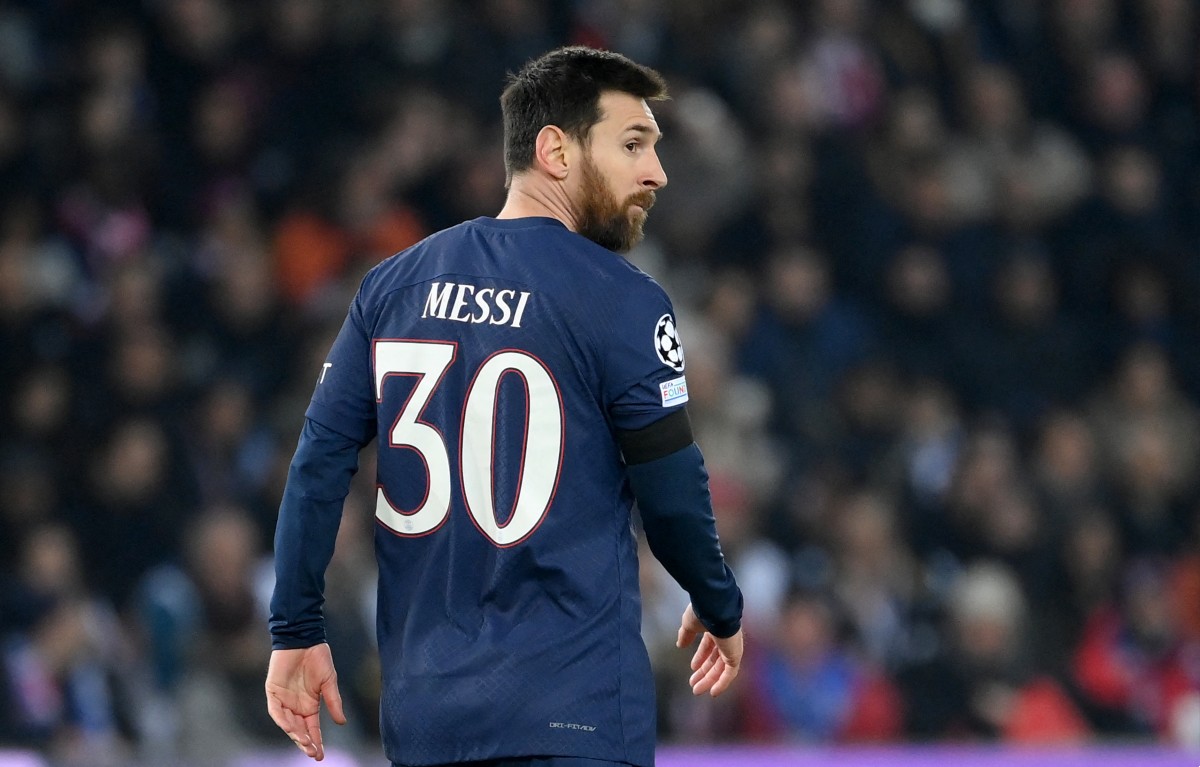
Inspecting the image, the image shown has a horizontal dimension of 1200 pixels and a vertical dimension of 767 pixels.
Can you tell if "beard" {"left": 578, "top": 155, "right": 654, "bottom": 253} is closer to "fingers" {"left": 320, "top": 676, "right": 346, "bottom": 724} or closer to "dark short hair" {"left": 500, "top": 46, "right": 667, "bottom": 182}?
"dark short hair" {"left": 500, "top": 46, "right": 667, "bottom": 182}

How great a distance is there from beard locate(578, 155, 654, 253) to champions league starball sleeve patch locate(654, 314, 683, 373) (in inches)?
7.7

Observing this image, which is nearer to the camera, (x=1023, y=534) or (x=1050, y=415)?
(x=1023, y=534)

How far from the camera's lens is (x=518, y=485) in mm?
2451

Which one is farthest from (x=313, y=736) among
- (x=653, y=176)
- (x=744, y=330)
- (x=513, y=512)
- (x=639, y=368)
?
(x=744, y=330)

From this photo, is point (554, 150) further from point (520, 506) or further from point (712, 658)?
point (712, 658)

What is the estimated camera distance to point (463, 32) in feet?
27.7

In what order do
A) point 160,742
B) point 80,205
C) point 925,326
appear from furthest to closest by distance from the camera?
point 925,326, point 80,205, point 160,742

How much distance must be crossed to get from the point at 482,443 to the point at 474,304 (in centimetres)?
22

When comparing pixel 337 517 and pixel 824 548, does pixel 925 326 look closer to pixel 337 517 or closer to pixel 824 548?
pixel 824 548

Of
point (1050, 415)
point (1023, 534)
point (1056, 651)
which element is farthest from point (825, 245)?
point (1056, 651)

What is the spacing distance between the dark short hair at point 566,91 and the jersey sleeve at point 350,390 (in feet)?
1.16

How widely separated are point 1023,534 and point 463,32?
3742 millimetres

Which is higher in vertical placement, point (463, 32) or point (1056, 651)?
point (463, 32)

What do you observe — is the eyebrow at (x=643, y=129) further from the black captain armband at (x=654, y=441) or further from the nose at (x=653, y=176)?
the black captain armband at (x=654, y=441)
